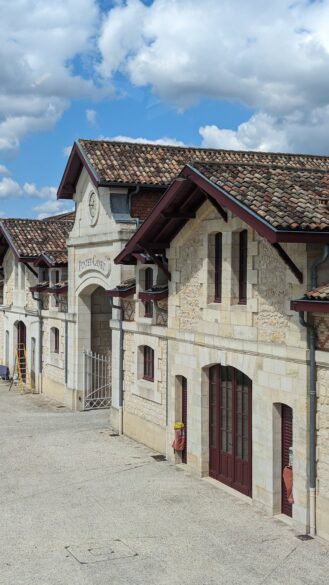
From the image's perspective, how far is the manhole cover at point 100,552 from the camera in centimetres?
1149

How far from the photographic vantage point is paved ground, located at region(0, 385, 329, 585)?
10.9 metres

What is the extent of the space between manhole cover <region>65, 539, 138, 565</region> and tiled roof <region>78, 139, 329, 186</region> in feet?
38.4

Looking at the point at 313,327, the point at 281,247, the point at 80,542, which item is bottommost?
the point at 80,542

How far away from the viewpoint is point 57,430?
21.6 metres

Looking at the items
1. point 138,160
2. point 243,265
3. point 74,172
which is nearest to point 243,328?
point 243,265

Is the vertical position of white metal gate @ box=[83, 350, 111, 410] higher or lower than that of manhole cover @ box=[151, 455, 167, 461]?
higher

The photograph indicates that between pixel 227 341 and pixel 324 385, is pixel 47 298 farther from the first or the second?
pixel 324 385

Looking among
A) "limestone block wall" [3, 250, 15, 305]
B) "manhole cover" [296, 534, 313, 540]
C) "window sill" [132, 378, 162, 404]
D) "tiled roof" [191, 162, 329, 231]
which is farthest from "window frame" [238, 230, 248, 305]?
"limestone block wall" [3, 250, 15, 305]

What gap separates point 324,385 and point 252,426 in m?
2.48

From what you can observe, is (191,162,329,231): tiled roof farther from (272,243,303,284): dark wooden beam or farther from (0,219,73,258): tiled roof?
(0,219,73,258): tiled roof

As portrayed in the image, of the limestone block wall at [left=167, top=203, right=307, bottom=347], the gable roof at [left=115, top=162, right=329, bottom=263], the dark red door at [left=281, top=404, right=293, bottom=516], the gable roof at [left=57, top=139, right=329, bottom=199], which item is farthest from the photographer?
the gable roof at [left=57, top=139, right=329, bottom=199]

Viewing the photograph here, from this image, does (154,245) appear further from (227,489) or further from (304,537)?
(304,537)

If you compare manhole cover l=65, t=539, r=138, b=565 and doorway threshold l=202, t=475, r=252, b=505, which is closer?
manhole cover l=65, t=539, r=138, b=565

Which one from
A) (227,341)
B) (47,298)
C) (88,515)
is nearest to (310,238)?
(227,341)
